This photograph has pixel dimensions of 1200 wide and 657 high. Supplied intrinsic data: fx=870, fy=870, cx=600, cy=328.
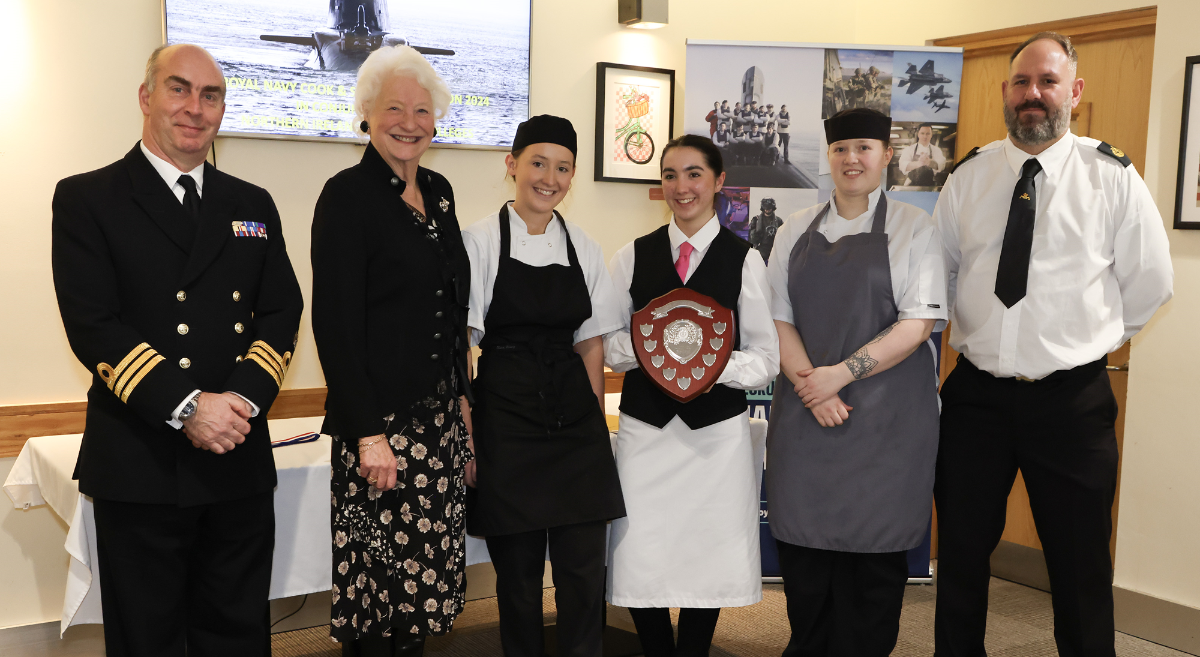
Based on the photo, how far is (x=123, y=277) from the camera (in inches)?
71.4

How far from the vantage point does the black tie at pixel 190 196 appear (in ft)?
6.23

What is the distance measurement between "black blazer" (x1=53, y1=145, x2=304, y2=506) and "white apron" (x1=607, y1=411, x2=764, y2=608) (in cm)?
99

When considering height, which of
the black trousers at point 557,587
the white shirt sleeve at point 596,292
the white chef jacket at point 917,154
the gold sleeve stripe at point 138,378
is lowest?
the black trousers at point 557,587

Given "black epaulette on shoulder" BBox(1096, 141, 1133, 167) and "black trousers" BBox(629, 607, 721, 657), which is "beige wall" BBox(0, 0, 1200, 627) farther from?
"black trousers" BBox(629, 607, 721, 657)

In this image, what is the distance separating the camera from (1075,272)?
2324 millimetres

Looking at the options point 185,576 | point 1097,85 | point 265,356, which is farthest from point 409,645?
point 1097,85

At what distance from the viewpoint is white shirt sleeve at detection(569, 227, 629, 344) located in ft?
7.82

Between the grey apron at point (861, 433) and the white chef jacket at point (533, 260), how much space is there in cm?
59

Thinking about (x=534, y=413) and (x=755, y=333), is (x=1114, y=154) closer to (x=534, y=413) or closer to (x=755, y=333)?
(x=755, y=333)

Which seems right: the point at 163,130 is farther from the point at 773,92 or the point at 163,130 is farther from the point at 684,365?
the point at 773,92

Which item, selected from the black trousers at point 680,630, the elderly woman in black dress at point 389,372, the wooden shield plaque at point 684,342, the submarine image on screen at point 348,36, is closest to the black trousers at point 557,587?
the elderly woman in black dress at point 389,372

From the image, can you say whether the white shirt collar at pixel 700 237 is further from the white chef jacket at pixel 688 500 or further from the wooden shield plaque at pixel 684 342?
the wooden shield plaque at pixel 684 342

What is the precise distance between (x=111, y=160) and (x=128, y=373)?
1.67 meters

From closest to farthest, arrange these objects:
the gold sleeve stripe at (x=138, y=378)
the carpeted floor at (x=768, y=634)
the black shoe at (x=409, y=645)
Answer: the gold sleeve stripe at (x=138, y=378), the black shoe at (x=409, y=645), the carpeted floor at (x=768, y=634)
